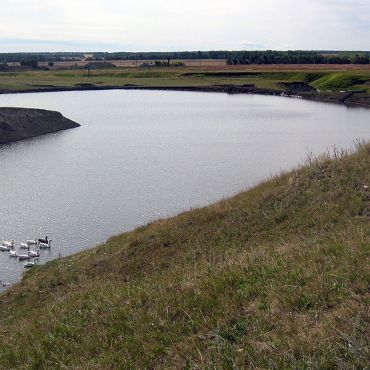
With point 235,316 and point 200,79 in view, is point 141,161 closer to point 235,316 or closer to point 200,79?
point 235,316

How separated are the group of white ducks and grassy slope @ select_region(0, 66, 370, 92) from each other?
9000cm

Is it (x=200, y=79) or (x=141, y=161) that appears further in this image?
(x=200, y=79)

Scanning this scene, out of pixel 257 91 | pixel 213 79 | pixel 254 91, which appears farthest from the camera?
pixel 213 79

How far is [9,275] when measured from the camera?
21109 mm

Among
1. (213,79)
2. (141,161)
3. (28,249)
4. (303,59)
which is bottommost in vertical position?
(28,249)

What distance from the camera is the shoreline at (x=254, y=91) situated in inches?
3615

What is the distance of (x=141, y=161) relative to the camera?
4334 centimetres

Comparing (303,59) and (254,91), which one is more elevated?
(303,59)

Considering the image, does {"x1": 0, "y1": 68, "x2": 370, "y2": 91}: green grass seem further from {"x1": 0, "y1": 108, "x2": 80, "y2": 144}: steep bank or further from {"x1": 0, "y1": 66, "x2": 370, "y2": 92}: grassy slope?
{"x1": 0, "y1": 108, "x2": 80, "y2": 144}: steep bank

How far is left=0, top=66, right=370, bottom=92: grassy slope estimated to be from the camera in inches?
4338

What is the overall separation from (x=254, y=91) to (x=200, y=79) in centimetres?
2471

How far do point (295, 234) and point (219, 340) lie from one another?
25.5 ft

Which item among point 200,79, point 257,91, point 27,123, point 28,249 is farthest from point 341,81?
point 28,249

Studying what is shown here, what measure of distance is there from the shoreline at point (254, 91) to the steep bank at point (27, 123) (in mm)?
49205
